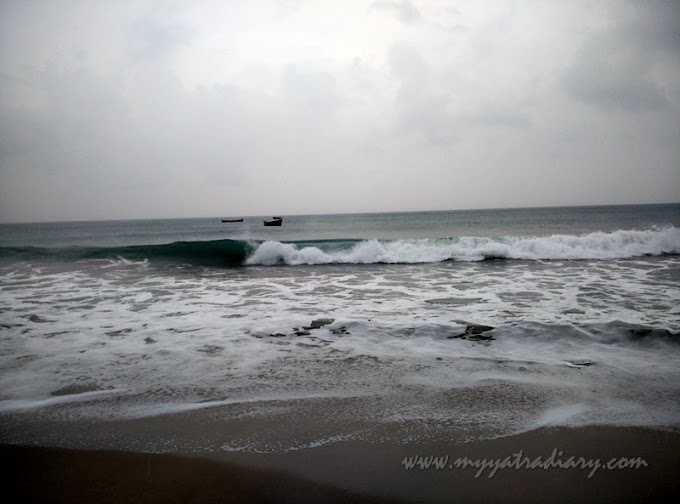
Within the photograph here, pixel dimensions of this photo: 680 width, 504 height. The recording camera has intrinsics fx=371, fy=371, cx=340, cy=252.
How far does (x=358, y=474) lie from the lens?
8.48ft

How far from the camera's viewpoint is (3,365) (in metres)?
4.85

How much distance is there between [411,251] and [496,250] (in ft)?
12.8

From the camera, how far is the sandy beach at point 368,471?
2.42 meters

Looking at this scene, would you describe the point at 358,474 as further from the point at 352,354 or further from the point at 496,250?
the point at 496,250

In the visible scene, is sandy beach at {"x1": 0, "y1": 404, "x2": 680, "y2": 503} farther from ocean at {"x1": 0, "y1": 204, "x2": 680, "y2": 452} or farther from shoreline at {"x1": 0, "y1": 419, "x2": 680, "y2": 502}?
ocean at {"x1": 0, "y1": 204, "x2": 680, "y2": 452}

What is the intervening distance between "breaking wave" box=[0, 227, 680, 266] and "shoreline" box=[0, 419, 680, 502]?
14.5m

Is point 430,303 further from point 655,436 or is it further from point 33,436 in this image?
point 33,436

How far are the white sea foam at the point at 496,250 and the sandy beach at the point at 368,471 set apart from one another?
14.4 meters

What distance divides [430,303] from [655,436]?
5339mm

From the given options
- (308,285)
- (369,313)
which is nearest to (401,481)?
(369,313)

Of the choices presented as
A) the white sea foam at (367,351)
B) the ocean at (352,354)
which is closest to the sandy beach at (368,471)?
the ocean at (352,354)

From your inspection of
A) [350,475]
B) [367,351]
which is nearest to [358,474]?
[350,475]

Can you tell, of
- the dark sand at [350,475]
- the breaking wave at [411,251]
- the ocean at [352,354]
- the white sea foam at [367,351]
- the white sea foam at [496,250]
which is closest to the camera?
the dark sand at [350,475]

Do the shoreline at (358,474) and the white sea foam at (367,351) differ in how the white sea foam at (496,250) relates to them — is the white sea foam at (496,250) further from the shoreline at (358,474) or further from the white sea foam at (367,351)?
the shoreline at (358,474)
